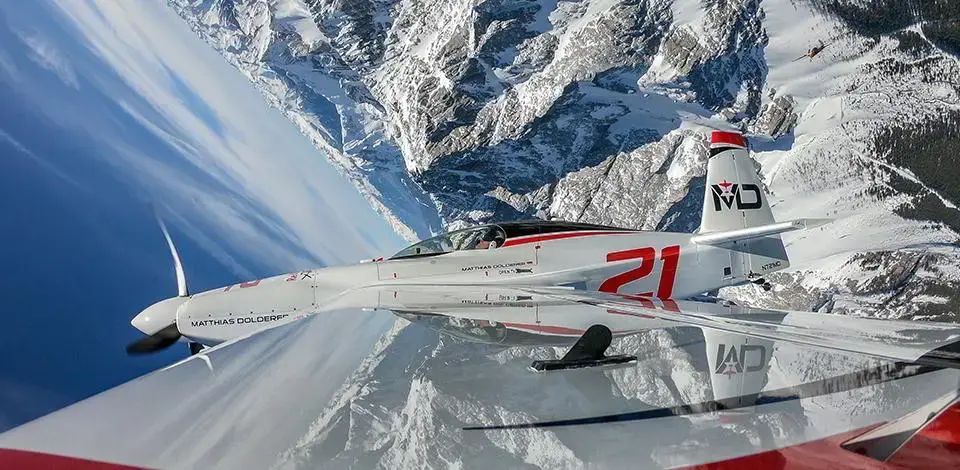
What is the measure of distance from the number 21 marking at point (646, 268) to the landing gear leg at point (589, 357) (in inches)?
283

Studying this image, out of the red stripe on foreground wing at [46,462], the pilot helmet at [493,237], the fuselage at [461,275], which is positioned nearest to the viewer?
the red stripe on foreground wing at [46,462]

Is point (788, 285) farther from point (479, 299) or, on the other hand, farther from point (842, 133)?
point (479, 299)

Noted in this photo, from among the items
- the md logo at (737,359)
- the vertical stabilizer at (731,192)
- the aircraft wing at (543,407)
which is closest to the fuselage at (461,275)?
the vertical stabilizer at (731,192)

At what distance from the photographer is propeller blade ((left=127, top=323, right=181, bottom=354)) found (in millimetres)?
9625

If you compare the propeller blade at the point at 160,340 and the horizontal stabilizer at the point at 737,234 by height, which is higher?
the propeller blade at the point at 160,340

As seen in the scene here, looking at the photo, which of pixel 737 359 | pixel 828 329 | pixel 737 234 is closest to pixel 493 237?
pixel 737 234

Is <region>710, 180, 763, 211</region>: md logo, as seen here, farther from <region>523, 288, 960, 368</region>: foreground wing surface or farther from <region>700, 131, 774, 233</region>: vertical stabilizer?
<region>523, 288, 960, 368</region>: foreground wing surface

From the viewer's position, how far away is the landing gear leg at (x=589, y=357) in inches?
103

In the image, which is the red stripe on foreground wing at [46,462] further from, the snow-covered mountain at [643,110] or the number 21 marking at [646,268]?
the snow-covered mountain at [643,110]

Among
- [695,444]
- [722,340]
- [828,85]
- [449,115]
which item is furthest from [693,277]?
[449,115]

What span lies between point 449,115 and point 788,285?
64611 mm

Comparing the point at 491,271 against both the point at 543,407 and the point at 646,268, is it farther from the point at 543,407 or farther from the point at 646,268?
the point at 543,407

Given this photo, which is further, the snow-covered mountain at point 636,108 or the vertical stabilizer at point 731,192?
the snow-covered mountain at point 636,108

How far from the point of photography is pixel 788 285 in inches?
2741
